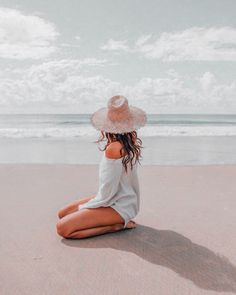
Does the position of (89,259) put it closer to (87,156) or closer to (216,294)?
(216,294)

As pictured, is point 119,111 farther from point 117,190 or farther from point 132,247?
point 132,247

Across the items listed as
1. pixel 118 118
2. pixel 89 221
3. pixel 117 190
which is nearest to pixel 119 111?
pixel 118 118

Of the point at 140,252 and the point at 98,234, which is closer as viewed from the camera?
the point at 140,252

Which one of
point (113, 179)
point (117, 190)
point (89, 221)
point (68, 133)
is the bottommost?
point (68, 133)

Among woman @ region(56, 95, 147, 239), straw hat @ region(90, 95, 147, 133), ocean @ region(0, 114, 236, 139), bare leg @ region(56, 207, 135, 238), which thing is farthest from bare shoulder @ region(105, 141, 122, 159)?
ocean @ region(0, 114, 236, 139)

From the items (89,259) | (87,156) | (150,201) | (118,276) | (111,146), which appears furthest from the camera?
(87,156)

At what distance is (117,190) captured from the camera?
3.65 m

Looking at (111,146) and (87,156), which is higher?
(111,146)

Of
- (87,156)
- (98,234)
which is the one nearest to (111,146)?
(98,234)

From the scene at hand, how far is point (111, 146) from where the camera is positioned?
3547mm

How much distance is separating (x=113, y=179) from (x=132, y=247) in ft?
1.94

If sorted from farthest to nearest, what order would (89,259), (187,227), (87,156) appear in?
(87,156)
(187,227)
(89,259)

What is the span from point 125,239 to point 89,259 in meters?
0.53

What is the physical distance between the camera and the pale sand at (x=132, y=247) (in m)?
2.71
